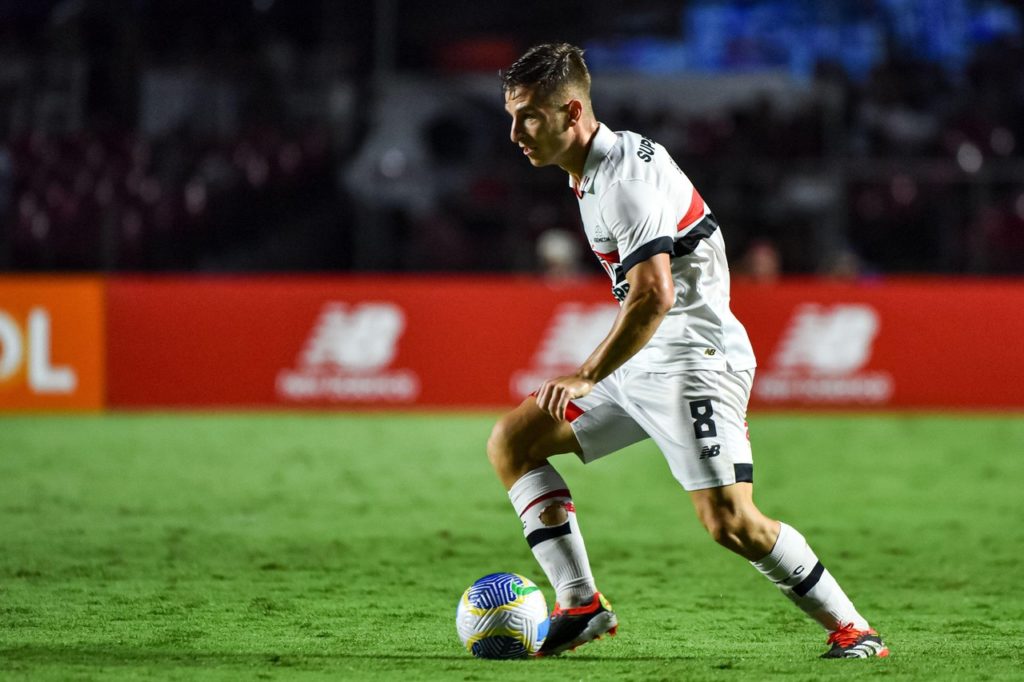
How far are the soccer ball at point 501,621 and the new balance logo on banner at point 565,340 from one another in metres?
9.21

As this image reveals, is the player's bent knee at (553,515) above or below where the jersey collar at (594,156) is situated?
below

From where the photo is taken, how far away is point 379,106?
737 inches

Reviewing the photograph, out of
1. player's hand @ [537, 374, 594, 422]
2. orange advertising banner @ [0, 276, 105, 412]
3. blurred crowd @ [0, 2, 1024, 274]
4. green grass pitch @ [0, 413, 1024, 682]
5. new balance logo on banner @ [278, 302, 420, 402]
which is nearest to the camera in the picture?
player's hand @ [537, 374, 594, 422]

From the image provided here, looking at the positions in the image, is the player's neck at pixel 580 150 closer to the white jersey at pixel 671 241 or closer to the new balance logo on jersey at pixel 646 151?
the white jersey at pixel 671 241

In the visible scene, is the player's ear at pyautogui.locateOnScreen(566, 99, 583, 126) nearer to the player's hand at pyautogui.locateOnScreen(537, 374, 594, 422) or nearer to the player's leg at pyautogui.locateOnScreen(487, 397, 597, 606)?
the player's hand at pyautogui.locateOnScreen(537, 374, 594, 422)

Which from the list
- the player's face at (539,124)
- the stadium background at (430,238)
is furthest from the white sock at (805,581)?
the stadium background at (430,238)

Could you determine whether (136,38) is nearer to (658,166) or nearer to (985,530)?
(985,530)

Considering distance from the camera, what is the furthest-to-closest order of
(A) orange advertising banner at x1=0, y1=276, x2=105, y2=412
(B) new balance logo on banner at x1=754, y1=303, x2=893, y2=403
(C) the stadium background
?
(B) new balance logo on banner at x1=754, y1=303, x2=893, y2=403 → (A) orange advertising banner at x1=0, y1=276, x2=105, y2=412 → (C) the stadium background

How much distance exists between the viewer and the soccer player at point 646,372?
4.78m

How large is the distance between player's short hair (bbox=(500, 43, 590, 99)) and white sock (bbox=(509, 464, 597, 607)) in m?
1.37

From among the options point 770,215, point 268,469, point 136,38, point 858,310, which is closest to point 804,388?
point 858,310

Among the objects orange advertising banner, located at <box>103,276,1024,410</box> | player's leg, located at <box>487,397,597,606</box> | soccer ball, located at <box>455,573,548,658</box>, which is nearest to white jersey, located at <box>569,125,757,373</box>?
player's leg, located at <box>487,397,597,606</box>

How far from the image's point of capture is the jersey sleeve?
4754 millimetres

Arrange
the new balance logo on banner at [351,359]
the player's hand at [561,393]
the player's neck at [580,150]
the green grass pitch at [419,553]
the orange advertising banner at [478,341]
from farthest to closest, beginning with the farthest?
1. the new balance logo on banner at [351,359]
2. the orange advertising banner at [478,341]
3. the green grass pitch at [419,553]
4. the player's neck at [580,150]
5. the player's hand at [561,393]
